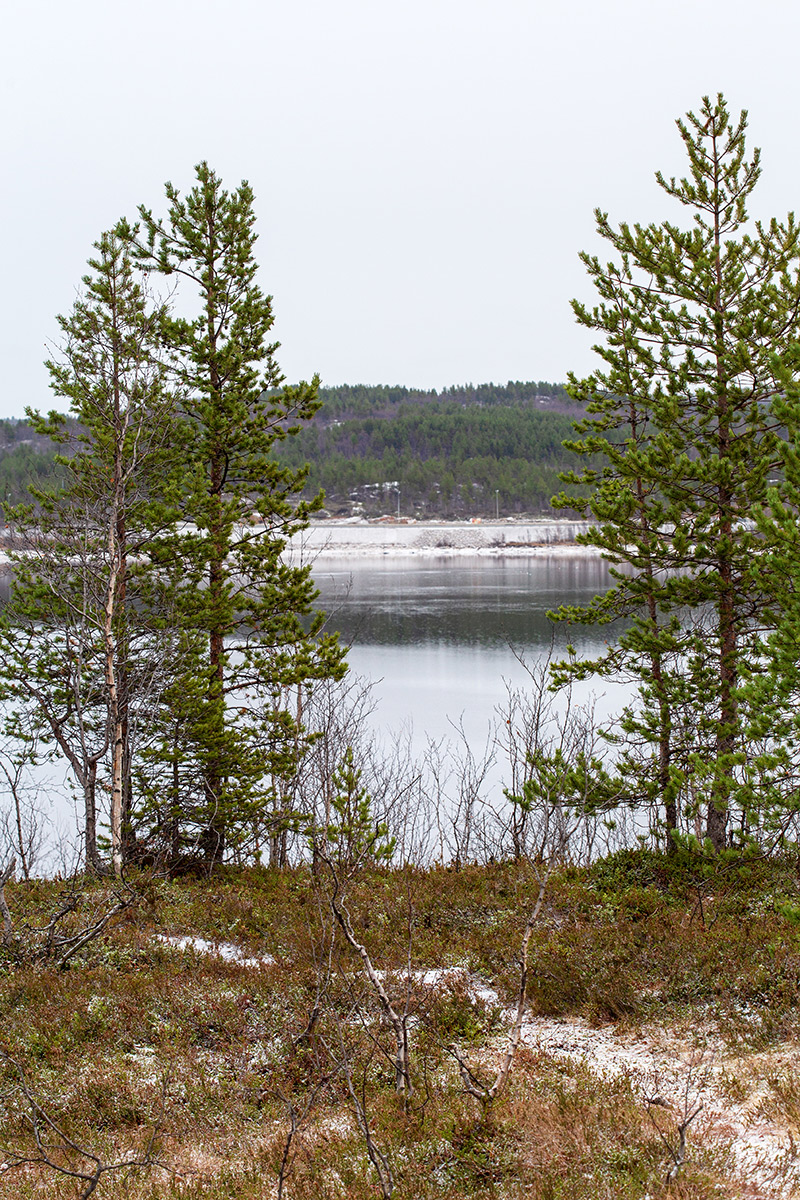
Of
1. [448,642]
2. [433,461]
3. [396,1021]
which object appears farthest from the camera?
[433,461]

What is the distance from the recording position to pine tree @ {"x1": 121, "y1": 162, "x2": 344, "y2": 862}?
45.7 ft

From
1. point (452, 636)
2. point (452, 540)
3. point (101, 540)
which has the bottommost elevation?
point (452, 636)

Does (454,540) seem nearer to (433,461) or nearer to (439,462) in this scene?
(439,462)

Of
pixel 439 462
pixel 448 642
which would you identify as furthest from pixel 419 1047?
pixel 439 462

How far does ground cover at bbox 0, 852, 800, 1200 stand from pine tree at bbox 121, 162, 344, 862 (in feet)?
12.4

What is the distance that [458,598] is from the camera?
58.8 m

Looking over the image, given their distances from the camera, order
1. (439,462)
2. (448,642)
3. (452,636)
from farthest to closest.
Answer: (439,462)
(452,636)
(448,642)

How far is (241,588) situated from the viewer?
46.5ft

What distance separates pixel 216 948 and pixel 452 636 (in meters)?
33.6

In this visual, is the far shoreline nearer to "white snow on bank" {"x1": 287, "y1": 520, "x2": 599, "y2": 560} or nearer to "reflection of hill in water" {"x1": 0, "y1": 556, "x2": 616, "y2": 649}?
"white snow on bank" {"x1": 287, "y1": 520, "x2": 599, "y2": 560}

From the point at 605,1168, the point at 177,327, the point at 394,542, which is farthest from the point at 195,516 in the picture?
the point at 394,542

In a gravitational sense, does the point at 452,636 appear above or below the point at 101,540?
below

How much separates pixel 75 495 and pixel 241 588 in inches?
116

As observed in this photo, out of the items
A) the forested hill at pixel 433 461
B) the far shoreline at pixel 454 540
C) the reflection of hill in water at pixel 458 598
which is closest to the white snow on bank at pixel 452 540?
the far shoreline at pixel 454 540
